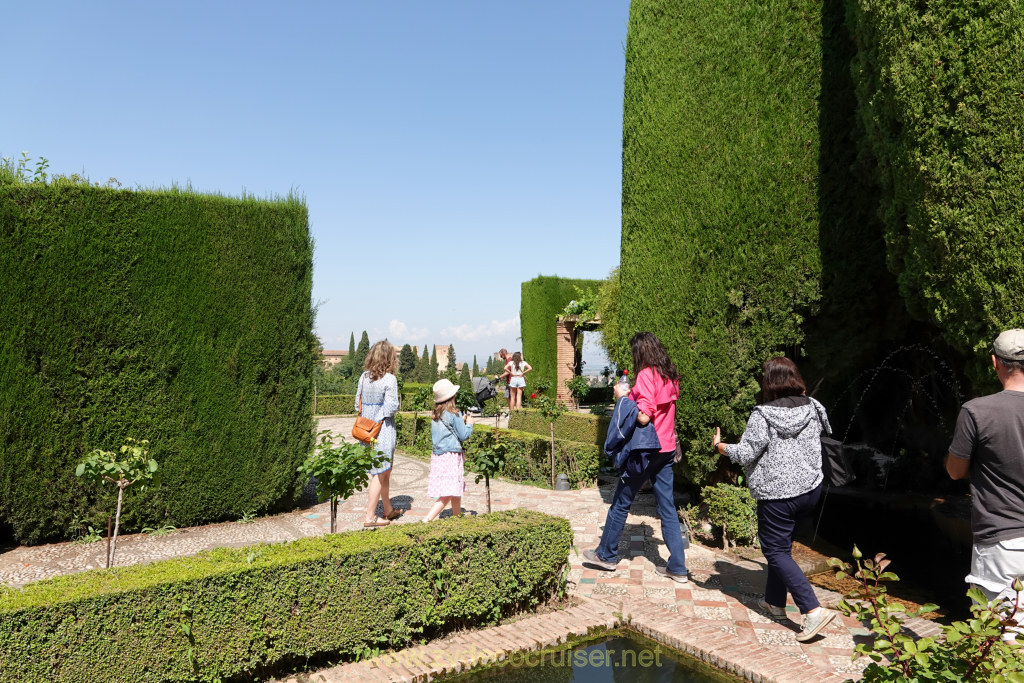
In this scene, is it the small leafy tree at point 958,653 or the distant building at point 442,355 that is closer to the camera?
the small leafy tree at point 958,653

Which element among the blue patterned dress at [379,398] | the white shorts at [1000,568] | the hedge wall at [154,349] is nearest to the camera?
Answer: the white shorts at [1000,568]

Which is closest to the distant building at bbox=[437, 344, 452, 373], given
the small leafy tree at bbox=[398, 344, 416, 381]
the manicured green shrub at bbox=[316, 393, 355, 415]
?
the small leafy tree at bbox=[398, 344, 416, 381]

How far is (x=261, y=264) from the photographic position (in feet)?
24.5

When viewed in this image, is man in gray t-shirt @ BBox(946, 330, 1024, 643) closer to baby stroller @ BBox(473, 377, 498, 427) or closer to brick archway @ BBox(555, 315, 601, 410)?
baby stroller @ BBox(473, 377, 498, 427)

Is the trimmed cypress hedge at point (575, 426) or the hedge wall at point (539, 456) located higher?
the trimmed cypress hedge at point (575, 426)

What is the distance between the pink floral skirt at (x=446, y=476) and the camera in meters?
5.96

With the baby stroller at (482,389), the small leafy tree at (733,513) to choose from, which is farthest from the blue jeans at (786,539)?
the baby stroller at (482,389)

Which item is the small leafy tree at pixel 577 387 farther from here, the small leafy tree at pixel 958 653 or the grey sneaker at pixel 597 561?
the small leafy tree at pixel 958 653

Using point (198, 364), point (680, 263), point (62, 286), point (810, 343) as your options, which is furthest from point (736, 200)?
point (62, 286)

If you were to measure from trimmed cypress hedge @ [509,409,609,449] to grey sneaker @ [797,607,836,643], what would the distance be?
573 cm

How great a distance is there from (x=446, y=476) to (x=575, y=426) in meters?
6.21

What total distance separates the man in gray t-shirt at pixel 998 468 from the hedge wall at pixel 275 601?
263 centimetres

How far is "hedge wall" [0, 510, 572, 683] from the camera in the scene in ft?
10.2

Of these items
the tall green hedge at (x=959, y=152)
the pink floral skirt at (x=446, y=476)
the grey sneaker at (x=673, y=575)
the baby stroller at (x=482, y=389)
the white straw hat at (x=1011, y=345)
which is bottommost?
the grey sneaker at (x=673, y=575)
